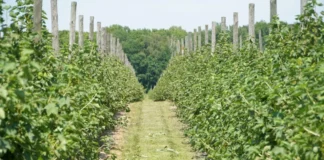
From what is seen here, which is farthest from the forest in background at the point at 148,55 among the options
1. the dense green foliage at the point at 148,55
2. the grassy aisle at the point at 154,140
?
the grassy aisle at the point at 154,140

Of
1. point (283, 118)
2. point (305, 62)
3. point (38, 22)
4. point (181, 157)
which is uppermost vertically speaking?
point (38, 22)

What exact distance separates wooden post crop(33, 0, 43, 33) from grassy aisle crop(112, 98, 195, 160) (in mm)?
5600

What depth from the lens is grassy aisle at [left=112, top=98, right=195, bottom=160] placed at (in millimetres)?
12516

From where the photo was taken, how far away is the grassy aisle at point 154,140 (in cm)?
1252

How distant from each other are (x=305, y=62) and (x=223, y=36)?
839 cm

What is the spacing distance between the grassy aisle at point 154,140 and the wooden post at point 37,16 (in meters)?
5.60

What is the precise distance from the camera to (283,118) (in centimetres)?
475

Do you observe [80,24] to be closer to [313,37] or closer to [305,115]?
[313,37]

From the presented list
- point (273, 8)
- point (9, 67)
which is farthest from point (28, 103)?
point (273, 8)

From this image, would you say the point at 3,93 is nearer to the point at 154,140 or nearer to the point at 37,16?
the point at 37,16

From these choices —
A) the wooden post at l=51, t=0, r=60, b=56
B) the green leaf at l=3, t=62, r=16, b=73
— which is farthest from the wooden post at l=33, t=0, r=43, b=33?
the green leaf at l=3, t=62, r=16, b=73

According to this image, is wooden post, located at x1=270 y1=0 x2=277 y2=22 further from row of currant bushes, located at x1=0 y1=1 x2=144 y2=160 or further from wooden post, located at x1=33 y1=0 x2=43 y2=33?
wooden post, located at x1=33 y1=0 x2=43 y2=33

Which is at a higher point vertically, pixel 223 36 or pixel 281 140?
pixel 223 36

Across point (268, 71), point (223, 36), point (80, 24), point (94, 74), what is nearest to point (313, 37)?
point (268, 71)
